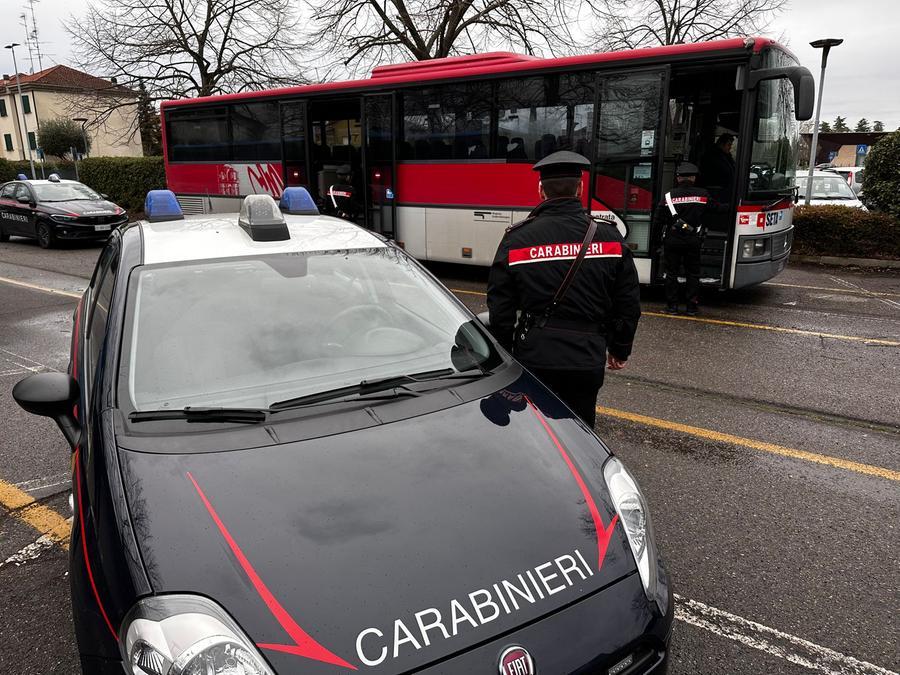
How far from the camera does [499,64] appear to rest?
373 inches

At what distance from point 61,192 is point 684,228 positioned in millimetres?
14759

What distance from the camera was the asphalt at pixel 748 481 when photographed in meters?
2.64

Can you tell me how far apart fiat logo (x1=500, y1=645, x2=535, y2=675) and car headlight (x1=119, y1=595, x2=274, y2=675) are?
0.54m

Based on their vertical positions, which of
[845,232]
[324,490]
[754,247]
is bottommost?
[845,232]

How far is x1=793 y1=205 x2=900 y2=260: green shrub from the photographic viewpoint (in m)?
11.8

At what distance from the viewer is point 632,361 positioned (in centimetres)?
640

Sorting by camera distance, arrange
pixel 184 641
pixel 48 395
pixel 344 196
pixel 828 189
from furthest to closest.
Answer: pixel 828 189 < pixel 344 196 < pixel 48 395 < pixel 184 641

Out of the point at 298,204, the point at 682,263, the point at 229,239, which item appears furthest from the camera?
the point at 682,263

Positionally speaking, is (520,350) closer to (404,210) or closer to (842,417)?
(842,417)

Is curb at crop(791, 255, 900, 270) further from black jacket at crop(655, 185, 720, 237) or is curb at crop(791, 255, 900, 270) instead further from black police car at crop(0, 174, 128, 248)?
black police car at crop(0, 174, 128, 248)

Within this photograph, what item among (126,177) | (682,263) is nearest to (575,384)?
(682,263)

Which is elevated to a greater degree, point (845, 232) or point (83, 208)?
point (83, 208)

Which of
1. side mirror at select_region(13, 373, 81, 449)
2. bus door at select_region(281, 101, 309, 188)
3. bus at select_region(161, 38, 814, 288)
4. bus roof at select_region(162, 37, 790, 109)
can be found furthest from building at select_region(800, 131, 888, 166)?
side mirror at select_region(13, 373, 81, 449)

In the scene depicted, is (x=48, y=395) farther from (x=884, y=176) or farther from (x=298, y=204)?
(x=884, y=176)
